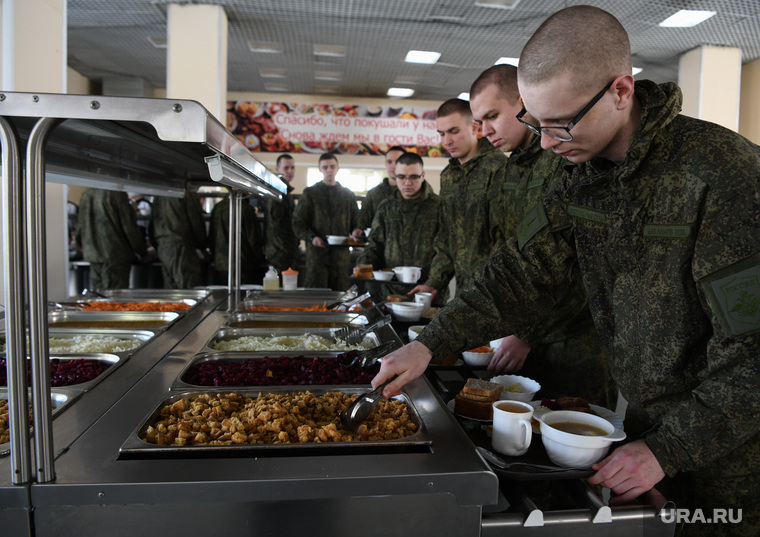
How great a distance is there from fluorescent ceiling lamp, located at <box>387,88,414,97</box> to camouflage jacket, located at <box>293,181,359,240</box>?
3970 mm

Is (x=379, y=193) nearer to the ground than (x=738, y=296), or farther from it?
farther from it

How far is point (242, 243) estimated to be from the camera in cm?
568

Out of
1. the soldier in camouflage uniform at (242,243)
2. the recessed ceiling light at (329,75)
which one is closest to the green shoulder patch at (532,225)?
the soldier in camouflage uniform at (242,243)

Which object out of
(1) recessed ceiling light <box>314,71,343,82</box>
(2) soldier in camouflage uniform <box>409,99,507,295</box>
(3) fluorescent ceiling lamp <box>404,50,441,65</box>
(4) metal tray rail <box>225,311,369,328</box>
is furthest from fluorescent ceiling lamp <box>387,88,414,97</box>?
(4) metal tray rail <box>225,311,369,328</box>

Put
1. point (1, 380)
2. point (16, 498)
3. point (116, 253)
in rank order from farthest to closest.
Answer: point (116, 253), point (1, 380), point (16, 498)

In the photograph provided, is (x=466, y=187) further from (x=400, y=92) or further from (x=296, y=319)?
(x=400, y=92)

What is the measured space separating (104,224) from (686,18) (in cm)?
631

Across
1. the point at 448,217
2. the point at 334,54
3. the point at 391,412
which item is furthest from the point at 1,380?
the point at 334,54

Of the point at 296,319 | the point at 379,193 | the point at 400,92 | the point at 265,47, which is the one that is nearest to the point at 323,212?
the point at 379,193

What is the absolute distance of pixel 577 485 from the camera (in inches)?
38.4

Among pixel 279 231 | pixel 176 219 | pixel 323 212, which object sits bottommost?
pixel 279 231

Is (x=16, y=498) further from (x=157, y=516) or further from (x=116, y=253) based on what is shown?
(x=116, y=253)

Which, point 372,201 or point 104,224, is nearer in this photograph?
point 104,224

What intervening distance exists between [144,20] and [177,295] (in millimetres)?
4470
